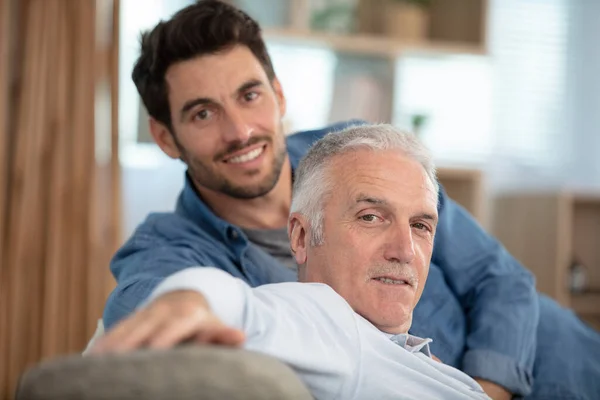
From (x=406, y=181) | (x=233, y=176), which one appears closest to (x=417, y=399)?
(x=406, y=181)

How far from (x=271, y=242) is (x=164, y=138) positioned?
0.44m

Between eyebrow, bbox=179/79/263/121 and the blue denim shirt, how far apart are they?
0.20 metres

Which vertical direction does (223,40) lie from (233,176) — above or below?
above

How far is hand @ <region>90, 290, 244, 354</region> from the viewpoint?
0.69m

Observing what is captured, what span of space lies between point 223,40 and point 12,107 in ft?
6.52

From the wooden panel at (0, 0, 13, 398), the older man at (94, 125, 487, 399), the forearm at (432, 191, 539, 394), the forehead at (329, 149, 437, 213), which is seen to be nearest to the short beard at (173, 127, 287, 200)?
the forearm at (432, 191, 539, 394)

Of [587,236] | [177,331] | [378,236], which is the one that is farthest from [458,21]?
[177,331]

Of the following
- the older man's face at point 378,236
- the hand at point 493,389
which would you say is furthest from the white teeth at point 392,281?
the hand at point 493,389

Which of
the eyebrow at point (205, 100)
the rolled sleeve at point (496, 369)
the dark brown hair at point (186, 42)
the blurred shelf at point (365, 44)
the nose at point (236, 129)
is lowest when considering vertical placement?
the rolled sleeve at point (496, 369)

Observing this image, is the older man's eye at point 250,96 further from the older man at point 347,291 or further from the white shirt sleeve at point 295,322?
the white shirt sleeve at point 295,322

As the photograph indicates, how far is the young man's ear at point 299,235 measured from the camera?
1.26m

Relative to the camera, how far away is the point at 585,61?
474cm

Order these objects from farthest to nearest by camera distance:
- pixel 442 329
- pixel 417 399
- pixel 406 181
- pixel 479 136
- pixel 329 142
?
1. pixel 479 136
2. pixel 442 329
3. pixel 329 142
4. pixel 406 181
5. pixel 417 399

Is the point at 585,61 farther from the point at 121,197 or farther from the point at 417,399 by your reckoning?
the point at 417,399
